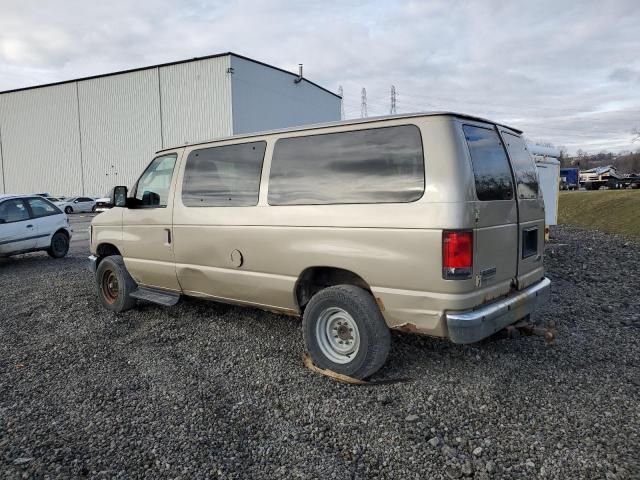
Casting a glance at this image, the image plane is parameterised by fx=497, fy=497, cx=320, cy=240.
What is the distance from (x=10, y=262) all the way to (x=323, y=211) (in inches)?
411

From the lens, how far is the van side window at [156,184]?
5723mm

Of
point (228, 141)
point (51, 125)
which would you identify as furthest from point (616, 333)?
point (51, 125)

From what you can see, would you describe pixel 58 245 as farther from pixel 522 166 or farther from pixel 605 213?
pixel 605 213

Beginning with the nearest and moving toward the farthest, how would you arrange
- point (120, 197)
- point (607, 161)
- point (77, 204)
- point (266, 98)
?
point (120, 197)
point (266, 98)
point (77, 204)
point (607, 161)

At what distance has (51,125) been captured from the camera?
41.7 meters

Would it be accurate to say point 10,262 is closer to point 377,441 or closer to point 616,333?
point 377,441

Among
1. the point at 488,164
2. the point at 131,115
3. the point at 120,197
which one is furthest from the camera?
the point at 131,115

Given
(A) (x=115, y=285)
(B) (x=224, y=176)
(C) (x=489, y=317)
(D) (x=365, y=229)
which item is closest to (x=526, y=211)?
(C) (x=489, y=317)

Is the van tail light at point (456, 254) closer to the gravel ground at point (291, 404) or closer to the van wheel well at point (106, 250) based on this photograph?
the gravel ground at point (291, 404)

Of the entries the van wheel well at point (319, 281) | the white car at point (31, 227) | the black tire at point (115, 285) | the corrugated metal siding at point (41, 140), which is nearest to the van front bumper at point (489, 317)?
the van wheel well at point (319, 281)

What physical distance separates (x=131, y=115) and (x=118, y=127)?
74.0 inches

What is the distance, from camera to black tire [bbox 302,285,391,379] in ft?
13.0

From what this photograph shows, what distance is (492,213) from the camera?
3.89 m

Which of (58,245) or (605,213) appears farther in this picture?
(605,213)
